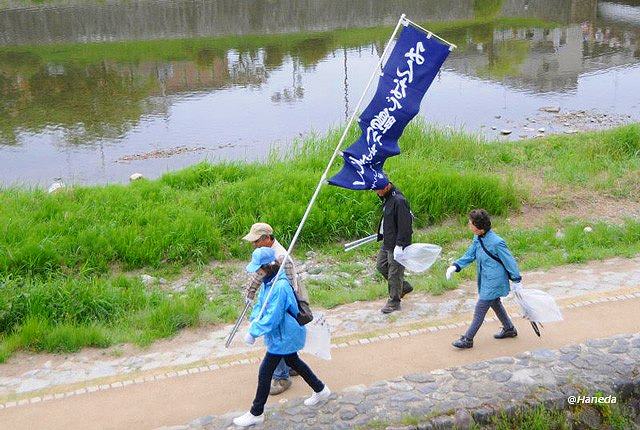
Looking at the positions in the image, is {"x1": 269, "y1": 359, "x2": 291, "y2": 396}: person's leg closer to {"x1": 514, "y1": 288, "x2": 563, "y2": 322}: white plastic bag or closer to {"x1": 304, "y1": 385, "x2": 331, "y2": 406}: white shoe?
{"x1": 304, "y1": 385, "x2": 331, "y2": 406}: white shoe

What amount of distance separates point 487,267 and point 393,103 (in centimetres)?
186

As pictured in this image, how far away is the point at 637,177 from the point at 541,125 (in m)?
6.62

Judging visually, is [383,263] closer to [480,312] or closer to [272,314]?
[480,312]

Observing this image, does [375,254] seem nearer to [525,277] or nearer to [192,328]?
[525,277]

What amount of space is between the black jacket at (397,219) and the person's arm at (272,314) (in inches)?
89.9

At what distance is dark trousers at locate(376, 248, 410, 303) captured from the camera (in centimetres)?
837

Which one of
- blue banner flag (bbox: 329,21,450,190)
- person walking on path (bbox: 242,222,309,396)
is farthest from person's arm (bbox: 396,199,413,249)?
person walking on path (bbox: 242,222,309,396)

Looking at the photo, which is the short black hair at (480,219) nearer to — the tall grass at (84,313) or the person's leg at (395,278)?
the person's leg at (395,278)

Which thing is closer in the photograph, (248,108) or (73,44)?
(248,108)

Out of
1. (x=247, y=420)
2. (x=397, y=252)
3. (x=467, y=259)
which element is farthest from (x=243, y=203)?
(x=247, y=420)

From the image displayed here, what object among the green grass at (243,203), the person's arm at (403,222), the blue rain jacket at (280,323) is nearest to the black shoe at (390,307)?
the person's arm at (403,222)

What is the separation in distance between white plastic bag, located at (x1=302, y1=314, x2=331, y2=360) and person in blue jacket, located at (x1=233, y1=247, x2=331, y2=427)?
302 millimetres

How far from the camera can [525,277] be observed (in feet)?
31.5

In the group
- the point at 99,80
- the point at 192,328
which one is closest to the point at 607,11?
the point at 99,80
